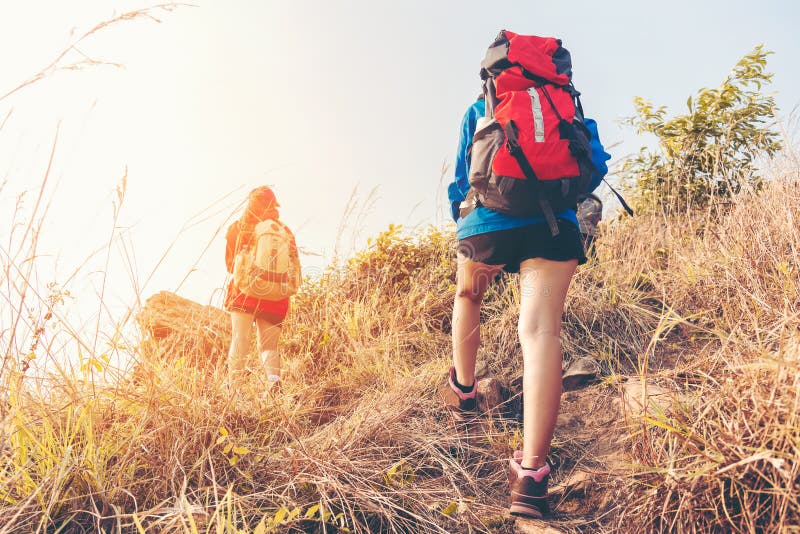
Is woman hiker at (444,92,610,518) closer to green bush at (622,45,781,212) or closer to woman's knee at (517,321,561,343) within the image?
woman's knee at (517,321,561,343)

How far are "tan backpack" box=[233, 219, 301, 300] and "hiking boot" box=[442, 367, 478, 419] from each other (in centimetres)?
171

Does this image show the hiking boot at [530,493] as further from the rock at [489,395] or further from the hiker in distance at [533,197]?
the rock at [489,395]

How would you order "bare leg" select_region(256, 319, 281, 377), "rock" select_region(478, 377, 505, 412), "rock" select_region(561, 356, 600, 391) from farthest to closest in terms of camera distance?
1. "bare leg" select_region(256, 319, 281, 377)
2. "rock" select_region(561, 356, 600, 391)
3. "rock" select_region(478, 377, 505, 412)

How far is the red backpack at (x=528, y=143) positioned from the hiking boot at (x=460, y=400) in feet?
3.48

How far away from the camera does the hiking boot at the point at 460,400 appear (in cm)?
279

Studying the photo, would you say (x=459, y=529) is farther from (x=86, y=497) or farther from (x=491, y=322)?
(x=491, y=322)

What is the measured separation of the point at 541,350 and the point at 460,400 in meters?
0.81

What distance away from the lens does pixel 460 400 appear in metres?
2.79

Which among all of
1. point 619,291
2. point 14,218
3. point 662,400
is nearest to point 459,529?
point 662,400

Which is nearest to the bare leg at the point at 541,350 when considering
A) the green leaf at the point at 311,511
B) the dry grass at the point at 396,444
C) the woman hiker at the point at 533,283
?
the woman hiker at the point at 533,283

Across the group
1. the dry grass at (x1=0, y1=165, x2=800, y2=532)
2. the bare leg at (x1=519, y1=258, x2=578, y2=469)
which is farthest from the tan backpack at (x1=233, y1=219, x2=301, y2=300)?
the bare leg at (x1=519, y1=258, x2=578, y2=469)

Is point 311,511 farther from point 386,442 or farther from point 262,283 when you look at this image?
point 262,283

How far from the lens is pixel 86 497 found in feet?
5.65

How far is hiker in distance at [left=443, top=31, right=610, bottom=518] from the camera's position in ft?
6.88
